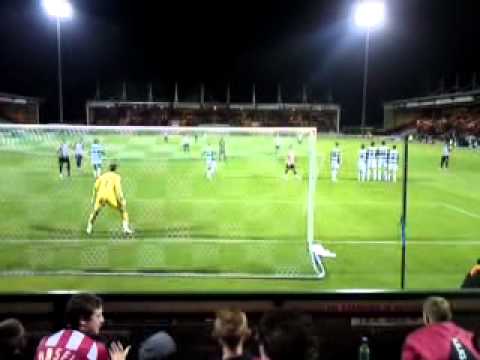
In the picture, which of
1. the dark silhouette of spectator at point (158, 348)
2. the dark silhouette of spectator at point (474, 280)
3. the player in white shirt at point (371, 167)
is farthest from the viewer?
the player in white shirt at point (371, 167)

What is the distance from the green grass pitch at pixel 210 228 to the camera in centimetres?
1098

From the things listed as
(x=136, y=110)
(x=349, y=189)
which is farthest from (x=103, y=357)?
(x=136, y=110)

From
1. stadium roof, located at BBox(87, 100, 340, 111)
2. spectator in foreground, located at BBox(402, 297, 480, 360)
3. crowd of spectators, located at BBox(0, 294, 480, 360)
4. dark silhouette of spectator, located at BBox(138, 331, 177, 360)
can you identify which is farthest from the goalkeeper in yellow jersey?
stadium roof, located at BBox(87, 100, 340, 111)

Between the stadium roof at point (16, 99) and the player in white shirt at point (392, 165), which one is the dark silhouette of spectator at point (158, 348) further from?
the stadium roof at point (16, 99)

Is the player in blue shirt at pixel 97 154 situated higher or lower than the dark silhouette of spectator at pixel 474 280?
higher

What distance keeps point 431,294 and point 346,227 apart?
34.0 ft

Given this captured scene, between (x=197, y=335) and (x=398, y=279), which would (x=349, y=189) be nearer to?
(x=398, y=279)

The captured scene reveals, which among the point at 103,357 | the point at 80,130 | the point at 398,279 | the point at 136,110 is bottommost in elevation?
the point at 398,279

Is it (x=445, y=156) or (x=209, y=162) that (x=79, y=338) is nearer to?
(x=209, y=162)

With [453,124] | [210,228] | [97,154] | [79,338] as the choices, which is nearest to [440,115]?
[453,124]

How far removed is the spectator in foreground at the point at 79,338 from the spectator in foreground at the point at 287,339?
1640 mm

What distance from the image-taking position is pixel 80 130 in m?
11.2

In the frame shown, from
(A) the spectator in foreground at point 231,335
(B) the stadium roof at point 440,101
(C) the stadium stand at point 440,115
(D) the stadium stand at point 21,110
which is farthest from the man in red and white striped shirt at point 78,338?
(D) the stadium stand at point 21,110

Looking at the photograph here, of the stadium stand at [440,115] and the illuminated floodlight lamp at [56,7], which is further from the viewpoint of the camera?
the stadium stand at [440,115]
